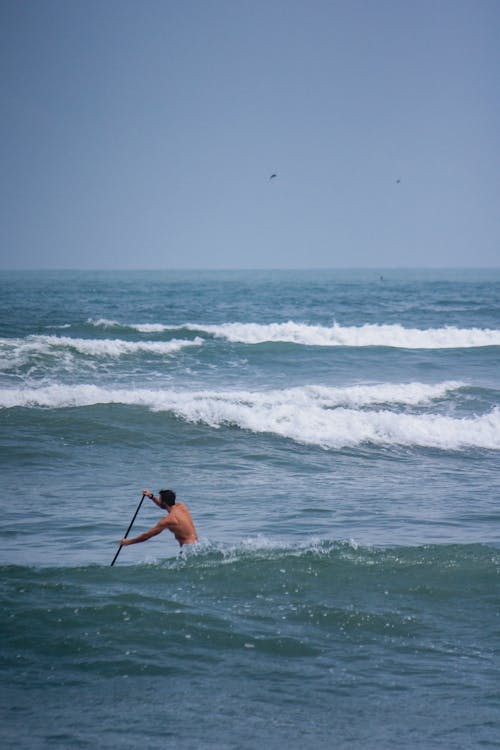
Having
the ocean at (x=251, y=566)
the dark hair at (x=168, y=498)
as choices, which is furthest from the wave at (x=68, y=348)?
the dark hair at (x=168, y=498)

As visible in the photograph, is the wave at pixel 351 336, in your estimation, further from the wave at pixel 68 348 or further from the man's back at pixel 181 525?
the man's back at pixel 181 525

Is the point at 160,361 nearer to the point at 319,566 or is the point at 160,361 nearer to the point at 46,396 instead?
the point at 46,396

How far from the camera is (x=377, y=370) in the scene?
26688 millimetres

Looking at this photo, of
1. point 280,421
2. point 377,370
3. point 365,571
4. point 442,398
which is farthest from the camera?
point 377,370

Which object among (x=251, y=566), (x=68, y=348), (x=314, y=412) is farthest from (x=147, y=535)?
(x=68, y=348)

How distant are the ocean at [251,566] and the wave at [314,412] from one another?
0.07 metres

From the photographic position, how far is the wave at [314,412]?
17.2 metres

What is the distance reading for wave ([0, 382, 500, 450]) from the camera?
17219 mm

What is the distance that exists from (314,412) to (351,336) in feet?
54.4

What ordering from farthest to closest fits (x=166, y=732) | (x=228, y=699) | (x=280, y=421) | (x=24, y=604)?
(x=280, y=421)
(x=24, y=604)
(x=228, y=699)
(x=166, y=732)

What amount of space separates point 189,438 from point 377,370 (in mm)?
11003

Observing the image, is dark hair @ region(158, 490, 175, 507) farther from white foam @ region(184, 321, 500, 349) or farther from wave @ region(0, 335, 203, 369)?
white foam @ region(184, 321, 500, 349)

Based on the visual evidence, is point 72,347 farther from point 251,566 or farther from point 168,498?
point 251,566

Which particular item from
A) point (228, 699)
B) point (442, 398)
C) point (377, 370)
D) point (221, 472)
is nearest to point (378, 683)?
point (228, 699)
